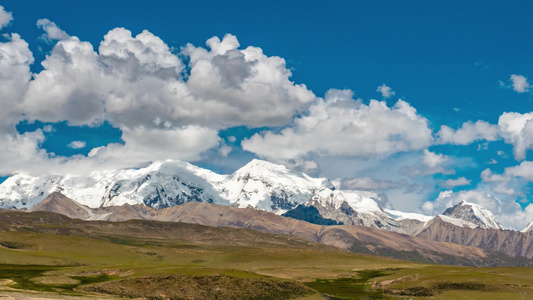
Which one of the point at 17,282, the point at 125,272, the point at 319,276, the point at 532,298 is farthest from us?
the point at 319,276

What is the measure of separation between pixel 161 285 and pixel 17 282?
31926mm

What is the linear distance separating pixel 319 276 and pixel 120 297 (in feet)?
331

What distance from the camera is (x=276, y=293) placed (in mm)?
120000

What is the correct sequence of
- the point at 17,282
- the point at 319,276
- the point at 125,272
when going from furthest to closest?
the point at 319,276, the point at 125,272, the point at 17,282

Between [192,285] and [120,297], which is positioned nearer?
[120,297]

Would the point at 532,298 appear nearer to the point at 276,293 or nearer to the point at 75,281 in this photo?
the point at 276,293

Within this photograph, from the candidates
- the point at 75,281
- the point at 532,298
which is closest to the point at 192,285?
the point at 75,281

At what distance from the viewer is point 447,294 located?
4911 inches

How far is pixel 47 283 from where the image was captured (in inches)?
5010

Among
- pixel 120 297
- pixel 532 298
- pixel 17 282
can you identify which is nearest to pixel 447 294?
pixel 532 298

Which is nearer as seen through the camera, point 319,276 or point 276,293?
point 276,293

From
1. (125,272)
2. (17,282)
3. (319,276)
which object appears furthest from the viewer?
(319,276)

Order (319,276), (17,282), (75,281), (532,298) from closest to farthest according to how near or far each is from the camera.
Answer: (532,298) < (17,282) < (75,281) < (319,276)

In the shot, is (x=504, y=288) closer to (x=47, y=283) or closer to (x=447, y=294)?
(x=447, y=294)
